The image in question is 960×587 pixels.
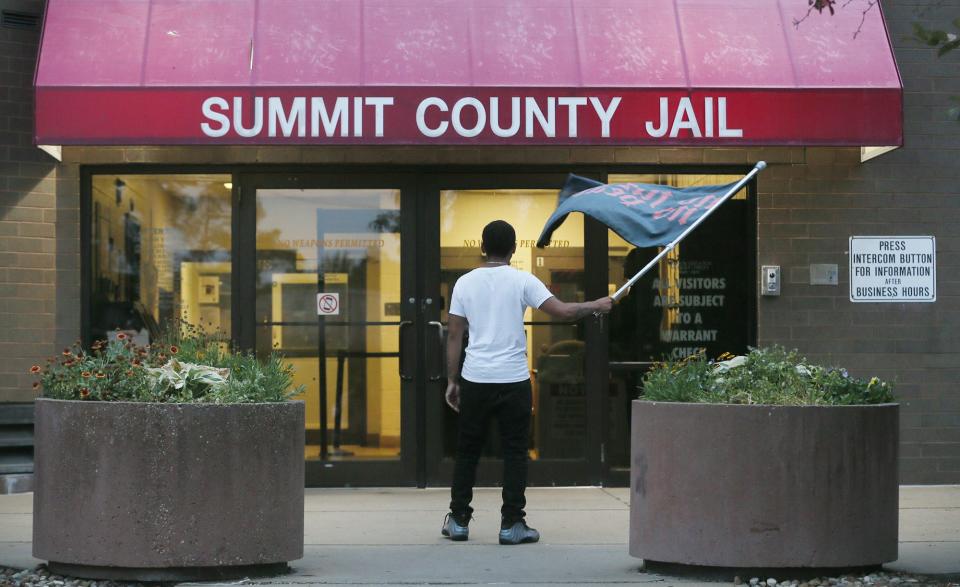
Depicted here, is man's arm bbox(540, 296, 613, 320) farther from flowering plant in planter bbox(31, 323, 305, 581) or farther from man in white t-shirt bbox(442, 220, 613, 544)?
flowering plant in planter bbox(31, 323, 305, 581)

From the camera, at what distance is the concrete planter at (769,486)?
5840 millimetres

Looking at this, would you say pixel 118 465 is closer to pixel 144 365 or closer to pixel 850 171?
pixel 144 365

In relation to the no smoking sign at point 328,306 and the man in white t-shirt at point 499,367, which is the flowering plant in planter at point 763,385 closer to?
the man in white t-shirt at point 499,367

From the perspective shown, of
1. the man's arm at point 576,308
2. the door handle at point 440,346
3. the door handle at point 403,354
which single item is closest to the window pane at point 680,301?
the door handle at point 440,346

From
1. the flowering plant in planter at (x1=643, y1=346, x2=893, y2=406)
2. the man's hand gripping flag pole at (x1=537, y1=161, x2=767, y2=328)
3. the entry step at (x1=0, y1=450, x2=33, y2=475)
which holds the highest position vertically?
the man's hand gripping flag pole at (x1=537, y1=161, x2=767, y2=328)

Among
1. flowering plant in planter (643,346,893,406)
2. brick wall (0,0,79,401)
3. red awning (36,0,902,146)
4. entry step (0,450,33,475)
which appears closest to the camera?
flowering plant in planter (643,346,893,406)

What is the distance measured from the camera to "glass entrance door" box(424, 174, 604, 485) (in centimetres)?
955

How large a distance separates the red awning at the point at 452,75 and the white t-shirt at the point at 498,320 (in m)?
1.76

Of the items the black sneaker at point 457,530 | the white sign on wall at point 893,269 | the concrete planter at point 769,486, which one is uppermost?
the white sign on wall at point 893,269

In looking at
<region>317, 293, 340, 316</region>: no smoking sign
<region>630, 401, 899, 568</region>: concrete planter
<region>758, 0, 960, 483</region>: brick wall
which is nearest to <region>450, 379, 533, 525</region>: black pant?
<region>630, 401, 899, 568</region>: concrete planter

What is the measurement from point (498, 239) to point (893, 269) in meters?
Result: 4.02

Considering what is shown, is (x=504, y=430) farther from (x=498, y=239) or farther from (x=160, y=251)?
(x=160, y=251)

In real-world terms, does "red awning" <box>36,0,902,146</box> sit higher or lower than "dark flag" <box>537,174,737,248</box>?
higher

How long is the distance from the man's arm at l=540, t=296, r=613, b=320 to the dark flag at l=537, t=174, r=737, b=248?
1.27 ft
